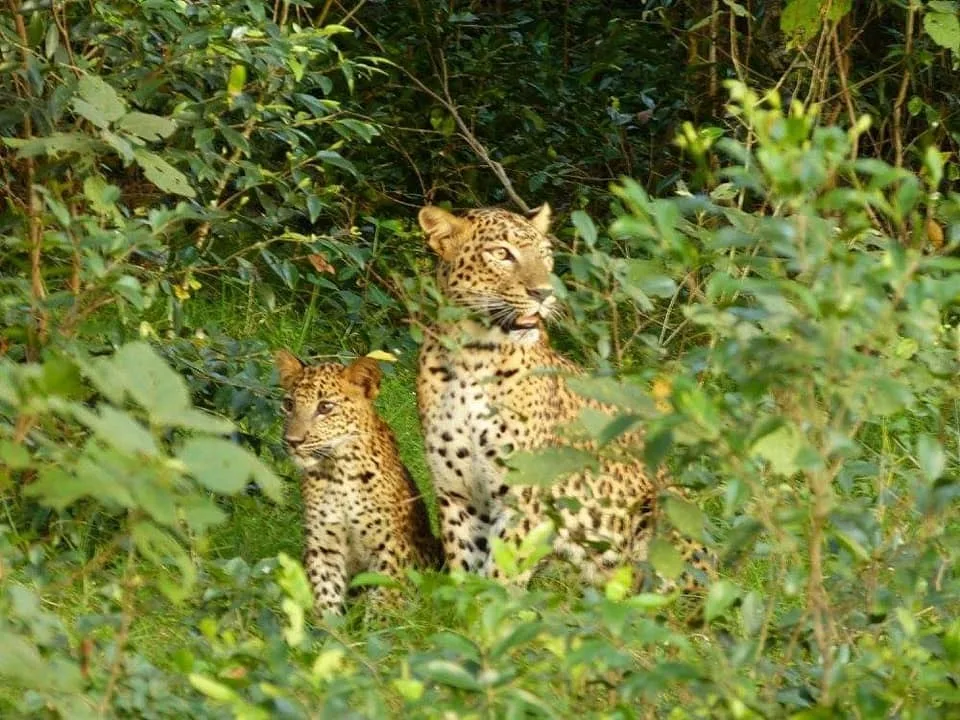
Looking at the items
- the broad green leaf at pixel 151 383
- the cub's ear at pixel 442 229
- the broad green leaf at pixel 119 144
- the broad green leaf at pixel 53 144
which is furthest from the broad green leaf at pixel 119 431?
the cub's ear at pixel 442 229

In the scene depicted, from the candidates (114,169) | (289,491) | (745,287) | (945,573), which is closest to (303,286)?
(114,169)

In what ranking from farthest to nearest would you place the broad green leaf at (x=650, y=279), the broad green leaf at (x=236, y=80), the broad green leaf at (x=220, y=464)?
the broad green leaf at (x=236, y=80)
the broad green leaf at (x=650, y=279)
the broad green leaf at (x=220, y=464)

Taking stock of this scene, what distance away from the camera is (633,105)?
10.7 m

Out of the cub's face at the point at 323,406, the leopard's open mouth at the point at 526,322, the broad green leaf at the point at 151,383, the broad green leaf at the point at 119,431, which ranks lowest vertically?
the cub's face at the point at 323,406

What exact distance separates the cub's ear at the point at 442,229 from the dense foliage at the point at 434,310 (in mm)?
304

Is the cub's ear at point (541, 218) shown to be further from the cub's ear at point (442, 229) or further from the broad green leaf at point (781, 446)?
the broad green leaf at point (781, 446)

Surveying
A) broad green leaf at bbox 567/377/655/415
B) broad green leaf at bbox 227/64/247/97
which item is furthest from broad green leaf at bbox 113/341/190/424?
broad green leaf at bbox 227/64/247/97

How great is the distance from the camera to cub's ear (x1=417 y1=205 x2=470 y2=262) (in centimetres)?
705

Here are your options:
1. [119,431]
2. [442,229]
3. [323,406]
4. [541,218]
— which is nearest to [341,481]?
[323,406]

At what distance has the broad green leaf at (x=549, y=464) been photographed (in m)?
4.04

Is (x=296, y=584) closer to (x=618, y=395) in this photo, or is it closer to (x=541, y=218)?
(x=618, y=395)

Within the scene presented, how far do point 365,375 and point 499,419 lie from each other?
1.85ft

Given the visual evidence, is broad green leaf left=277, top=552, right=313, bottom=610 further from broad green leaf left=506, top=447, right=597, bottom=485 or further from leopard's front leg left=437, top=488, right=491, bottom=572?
leopard's front leg left=437, top=488, right=491, bottom=572

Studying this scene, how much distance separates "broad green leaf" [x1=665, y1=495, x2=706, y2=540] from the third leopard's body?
8.28ft
